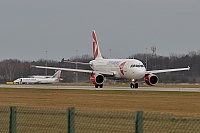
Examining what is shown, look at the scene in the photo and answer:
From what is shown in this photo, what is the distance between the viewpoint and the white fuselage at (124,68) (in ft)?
233

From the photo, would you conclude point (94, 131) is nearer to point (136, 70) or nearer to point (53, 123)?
point (53, 123)

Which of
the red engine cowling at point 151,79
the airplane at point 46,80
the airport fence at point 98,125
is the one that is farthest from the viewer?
the airplane at point 46,80

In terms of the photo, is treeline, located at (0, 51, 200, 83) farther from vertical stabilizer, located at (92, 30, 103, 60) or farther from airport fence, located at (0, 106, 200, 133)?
airport fence, located at (0, 106, 200, 133)

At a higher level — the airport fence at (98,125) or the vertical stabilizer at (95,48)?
the vertical stabilizer at (95,48)

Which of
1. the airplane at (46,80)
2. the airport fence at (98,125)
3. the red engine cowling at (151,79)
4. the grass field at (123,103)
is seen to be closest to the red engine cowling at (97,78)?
the red engine cowling at (151,79)

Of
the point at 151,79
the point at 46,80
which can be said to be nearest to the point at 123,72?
the point at 151,79

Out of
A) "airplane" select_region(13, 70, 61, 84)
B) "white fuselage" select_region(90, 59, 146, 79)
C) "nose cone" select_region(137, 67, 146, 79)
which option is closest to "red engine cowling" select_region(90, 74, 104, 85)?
"white fuselage" select_region(90, 59, 146, 79)

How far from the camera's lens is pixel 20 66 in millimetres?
189375

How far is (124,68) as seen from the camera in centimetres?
7256

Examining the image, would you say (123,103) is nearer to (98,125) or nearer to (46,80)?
(98,125)

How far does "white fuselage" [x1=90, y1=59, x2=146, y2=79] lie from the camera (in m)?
71.0

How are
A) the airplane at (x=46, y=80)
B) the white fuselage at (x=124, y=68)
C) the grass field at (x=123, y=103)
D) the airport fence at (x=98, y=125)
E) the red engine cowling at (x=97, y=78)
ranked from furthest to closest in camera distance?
the airplane at (x=46, y=80)
the red engine cowling at (x=97, y=78)
the white fuselage at (x=124, y=68)
the grass field at (x=123, y=103)
the airport fence at (x=98, y=125)

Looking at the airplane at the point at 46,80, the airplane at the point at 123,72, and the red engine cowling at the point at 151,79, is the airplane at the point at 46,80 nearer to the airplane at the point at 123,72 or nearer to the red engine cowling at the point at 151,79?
the airplane at the point at 123,72

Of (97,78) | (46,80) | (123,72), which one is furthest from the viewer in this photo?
(46,80)
